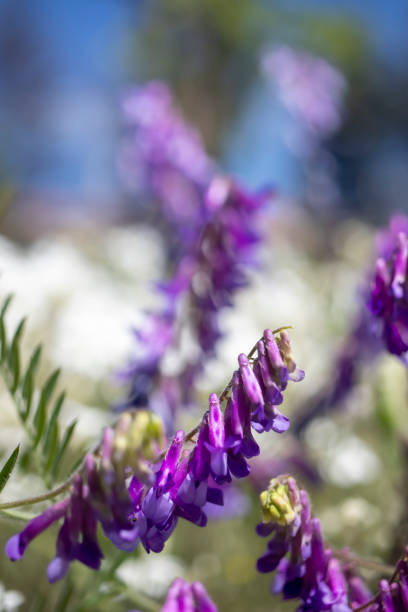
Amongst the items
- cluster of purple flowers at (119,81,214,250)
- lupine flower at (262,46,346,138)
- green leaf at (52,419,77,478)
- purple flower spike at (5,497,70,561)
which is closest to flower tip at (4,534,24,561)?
purple flower spike at (5,497,70,561)

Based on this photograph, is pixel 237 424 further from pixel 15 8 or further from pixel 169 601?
pixel 15 8

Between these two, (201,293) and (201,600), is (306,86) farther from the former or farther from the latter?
(201,600)

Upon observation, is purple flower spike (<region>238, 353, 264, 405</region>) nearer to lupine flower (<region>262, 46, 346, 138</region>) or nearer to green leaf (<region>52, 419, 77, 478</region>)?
green leaf (<region>52, 419, 77, 478</region>)

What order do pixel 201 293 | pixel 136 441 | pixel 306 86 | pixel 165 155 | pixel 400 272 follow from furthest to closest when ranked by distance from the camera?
pixel 306 86
pixel 165 155
pixel 201 293
pixel 400 272
pixel 136 441

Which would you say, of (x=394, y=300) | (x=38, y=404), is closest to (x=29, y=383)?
(x=38, y=404)

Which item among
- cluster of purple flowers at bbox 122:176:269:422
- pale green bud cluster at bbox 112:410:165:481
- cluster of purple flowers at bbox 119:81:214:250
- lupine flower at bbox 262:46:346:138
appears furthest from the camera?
lupine flower at bbox 262:46:346:138

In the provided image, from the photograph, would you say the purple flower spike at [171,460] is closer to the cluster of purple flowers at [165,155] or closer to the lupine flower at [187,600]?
the lupine flower at [187,600]
